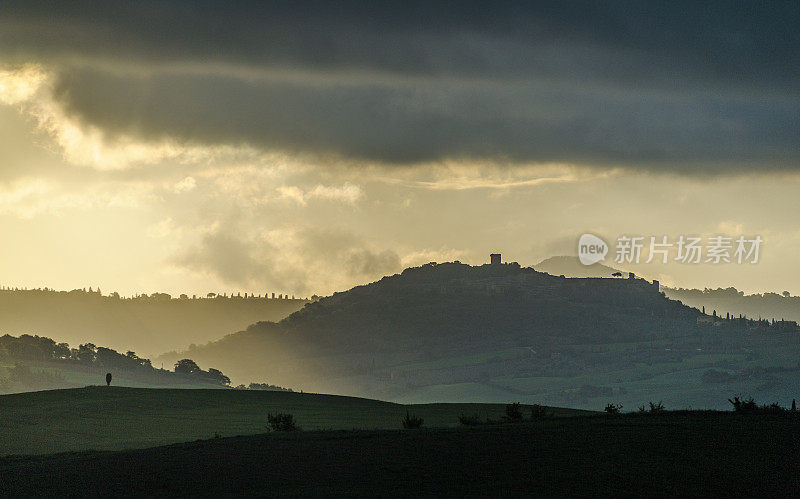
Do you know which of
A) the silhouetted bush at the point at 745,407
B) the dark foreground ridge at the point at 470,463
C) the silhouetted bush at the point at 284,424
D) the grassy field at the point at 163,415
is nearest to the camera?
the dark foreground ridge at the point at 470,463

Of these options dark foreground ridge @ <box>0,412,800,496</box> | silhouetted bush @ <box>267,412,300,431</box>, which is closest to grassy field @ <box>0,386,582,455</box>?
silhouetted bush @ <box>267,412,300,431</box>

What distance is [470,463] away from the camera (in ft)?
154

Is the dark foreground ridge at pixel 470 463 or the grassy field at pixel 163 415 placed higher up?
the grassy field at pixel 163 415

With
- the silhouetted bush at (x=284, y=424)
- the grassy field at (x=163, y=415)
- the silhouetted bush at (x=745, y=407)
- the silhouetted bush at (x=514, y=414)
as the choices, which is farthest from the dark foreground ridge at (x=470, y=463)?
the grassy field at (x=163, y=415)

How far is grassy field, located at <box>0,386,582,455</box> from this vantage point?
87.0 meters

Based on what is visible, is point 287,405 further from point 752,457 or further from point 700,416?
point 752,457

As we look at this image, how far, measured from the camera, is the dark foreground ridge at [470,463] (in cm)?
4228

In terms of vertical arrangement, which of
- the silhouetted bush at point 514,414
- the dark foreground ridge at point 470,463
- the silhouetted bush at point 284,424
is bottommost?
the dark foreground ridge at point 470,463

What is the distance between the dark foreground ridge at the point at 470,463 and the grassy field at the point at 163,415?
80.4ft

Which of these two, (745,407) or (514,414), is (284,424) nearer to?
(514,414)

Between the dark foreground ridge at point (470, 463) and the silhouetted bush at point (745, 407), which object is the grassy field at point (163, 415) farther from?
the silhouetted bush at point (745, 407)

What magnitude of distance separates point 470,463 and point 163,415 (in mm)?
73306

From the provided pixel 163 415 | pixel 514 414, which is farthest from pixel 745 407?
→ pixel 163 415

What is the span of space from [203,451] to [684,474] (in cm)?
2335
